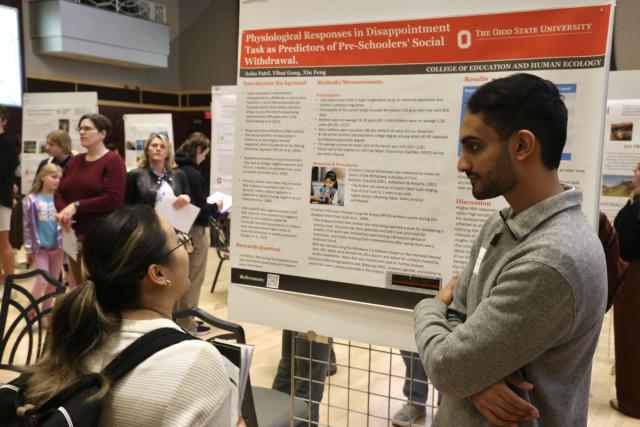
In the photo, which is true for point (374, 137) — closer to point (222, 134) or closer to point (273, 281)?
point (273, 281)

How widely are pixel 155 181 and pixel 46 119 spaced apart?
2.76m

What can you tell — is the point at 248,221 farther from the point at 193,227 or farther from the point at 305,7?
the point at 193,227

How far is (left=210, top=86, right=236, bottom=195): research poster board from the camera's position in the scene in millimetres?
5113

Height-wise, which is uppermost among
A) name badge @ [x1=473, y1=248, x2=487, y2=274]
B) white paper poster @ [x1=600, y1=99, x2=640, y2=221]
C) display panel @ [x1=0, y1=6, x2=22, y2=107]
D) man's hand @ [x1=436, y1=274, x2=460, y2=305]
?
display panel @ [x1=0, y1=6, x2=22, y2=107]

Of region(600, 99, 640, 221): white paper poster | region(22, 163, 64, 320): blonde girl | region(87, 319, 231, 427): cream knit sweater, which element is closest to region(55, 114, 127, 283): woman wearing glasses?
region(22, 163, 64, 320): blonde girl

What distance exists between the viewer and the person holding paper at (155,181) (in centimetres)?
399

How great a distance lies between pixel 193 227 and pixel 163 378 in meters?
3.20

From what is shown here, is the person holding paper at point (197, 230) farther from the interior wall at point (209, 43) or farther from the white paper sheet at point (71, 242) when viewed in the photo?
the interior wall at point (209, 43)

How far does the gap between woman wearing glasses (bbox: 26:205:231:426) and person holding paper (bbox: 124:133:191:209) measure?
8.93 ft

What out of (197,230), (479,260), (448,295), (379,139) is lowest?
(197,230)

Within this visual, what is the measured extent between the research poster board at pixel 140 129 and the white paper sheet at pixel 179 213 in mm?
2548

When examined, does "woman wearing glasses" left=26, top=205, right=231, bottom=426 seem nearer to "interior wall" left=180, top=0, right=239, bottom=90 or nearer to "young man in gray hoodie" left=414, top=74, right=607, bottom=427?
"young man in gray hoodie" left=414, top=74, right=607, bottom=427

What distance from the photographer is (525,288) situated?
1.04m

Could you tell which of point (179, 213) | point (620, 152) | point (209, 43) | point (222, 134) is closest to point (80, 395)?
point (179, 213)
